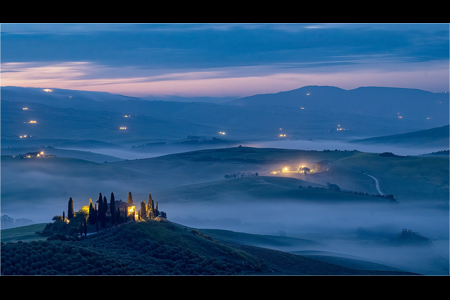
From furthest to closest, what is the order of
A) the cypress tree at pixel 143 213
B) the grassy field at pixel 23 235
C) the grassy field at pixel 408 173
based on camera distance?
the grassy field at pixel 408 173
the cypress tree at pixel 143 213
the grassy field at pixel 23 235

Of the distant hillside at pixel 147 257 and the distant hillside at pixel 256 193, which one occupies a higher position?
the distant hillside at pixel 256 193

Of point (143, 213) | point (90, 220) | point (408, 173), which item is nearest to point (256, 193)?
point (408, 173)

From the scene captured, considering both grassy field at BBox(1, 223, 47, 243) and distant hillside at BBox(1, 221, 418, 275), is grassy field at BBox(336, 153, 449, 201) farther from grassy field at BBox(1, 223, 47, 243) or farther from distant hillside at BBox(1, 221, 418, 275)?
grassy field at BBox(1, 223, 47, 243)

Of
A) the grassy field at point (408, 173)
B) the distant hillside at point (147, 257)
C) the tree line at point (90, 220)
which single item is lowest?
the distant hillside at point (147, 257)

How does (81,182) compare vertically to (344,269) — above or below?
above

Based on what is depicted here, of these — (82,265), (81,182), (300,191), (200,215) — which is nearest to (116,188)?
(81,182)

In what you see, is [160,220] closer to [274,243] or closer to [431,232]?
[274,243]

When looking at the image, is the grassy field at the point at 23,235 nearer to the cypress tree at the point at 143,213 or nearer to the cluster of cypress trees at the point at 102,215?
the cluster of cypress trees at the point at 102,215

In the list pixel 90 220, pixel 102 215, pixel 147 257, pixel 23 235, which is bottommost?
pixel 147 257

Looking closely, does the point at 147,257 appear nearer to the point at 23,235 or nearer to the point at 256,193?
the point at 23,235

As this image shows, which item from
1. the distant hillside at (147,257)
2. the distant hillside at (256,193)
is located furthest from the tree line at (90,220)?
the distant hillside at (256,193)

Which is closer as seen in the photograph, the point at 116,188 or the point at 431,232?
the point at 431,232
